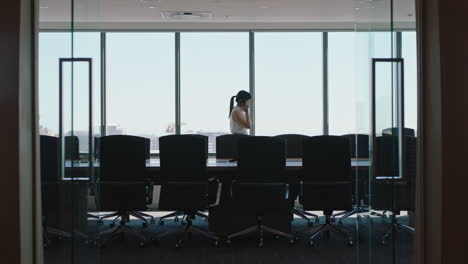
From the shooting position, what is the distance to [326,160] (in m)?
4.75

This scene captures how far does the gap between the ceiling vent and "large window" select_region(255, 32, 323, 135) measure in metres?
1.20

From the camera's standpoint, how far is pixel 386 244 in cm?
197

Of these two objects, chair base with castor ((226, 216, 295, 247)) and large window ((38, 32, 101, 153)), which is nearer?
large window ((38, 32, 101, 153))

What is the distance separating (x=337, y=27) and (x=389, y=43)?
7715 millimetres

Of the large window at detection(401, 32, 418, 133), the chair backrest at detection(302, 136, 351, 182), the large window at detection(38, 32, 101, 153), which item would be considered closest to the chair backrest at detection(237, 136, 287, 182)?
the chair backrest at detection(302, 136, 351, 182)

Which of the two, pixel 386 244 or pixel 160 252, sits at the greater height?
pixel 386 244

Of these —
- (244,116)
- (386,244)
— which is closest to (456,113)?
(386,244)

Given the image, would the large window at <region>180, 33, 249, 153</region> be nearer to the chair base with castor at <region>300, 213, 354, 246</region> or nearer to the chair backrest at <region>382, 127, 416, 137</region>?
the chair base with castor at <region>300, 213, 354, 246</region>

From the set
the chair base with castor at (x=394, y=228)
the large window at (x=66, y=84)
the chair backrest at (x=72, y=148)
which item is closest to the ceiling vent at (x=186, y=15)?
the large window at (x=66, y=84)

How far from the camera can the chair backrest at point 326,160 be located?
4703mm

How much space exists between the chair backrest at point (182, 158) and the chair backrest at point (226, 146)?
1565 mm

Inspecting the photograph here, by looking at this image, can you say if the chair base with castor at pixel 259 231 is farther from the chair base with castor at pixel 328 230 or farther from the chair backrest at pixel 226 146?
the chair backrest at pixel 226 146

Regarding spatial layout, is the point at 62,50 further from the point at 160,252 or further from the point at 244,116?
the point at 244,116

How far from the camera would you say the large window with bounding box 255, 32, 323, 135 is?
926 centimetres
